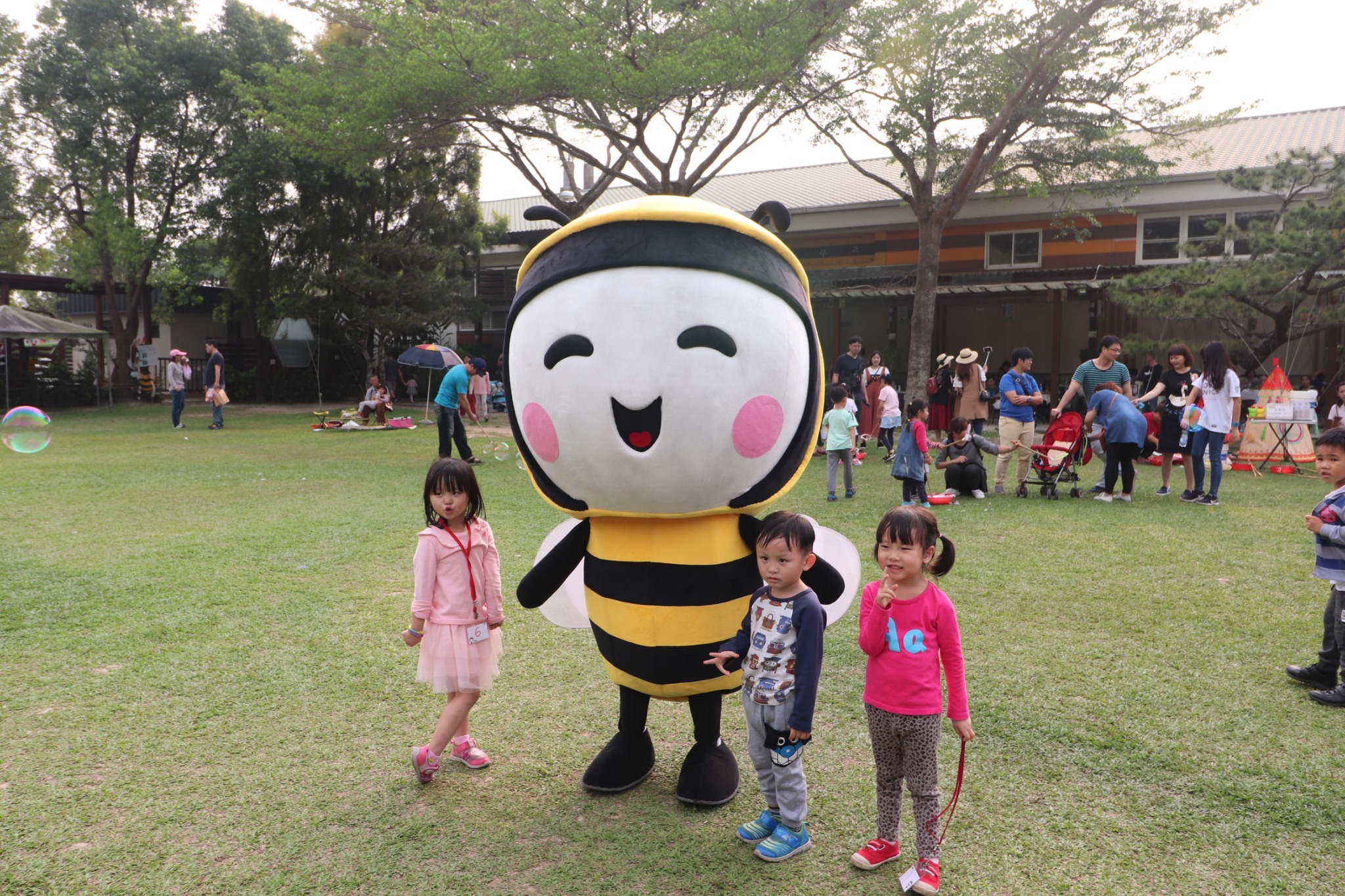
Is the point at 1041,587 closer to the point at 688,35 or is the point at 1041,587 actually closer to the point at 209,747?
the point at 209,747

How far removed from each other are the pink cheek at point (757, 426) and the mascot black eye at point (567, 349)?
0.55 meters

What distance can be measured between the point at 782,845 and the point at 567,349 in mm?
1775

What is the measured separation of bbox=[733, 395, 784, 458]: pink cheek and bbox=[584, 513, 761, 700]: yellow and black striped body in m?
0.30

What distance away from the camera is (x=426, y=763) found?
135 inches

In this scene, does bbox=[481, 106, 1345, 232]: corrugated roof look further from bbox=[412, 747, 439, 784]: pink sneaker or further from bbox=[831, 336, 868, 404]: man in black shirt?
bbox=[412, 747, 439, 784]: pink sneaker

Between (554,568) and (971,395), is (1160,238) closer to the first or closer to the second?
(971,395)

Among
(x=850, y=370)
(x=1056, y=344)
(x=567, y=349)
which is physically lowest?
(x=567, y=349)

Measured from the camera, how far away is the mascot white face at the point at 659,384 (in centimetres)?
294

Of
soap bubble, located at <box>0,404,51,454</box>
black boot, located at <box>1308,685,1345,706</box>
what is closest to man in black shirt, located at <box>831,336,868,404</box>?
black boot, located at <box>1308,685,1345,706</box>

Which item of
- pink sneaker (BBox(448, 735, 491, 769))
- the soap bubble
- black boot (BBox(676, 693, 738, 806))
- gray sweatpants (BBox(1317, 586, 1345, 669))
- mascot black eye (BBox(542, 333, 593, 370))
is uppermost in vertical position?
mascot black eye (BBox(542, 333, 593, 370))

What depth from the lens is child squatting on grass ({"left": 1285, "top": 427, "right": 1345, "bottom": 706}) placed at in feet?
13.1

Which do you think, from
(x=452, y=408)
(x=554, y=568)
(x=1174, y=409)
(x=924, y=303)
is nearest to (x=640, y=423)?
(x=554, y=568)

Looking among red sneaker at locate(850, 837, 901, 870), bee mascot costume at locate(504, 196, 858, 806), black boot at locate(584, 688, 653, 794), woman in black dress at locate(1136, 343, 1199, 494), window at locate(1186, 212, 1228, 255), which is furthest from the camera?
window at locate(1186, 212, 1228, 255)

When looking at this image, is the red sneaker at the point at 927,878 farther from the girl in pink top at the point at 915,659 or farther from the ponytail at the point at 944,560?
the ponytail at the point at 944,560
